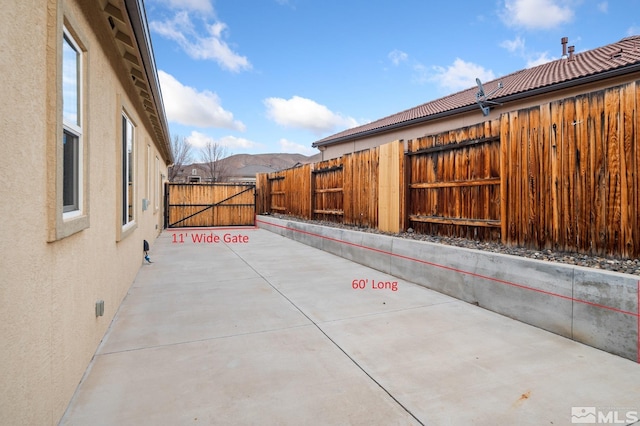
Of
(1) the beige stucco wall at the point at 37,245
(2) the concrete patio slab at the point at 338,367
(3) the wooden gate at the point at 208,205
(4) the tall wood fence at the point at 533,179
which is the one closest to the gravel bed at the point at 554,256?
(4) the tall wood fence at the point at 533,179

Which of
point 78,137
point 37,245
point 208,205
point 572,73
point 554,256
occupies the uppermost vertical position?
point 572,73

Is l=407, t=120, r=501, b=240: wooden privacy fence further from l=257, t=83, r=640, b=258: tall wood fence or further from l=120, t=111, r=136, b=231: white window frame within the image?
l=120, t=111, r=136, b=231: white window frame

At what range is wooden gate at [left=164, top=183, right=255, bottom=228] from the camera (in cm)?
1631

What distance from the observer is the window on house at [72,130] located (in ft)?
Answer: 8.30

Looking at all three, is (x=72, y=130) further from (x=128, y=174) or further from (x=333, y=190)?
(x=333, y=190)

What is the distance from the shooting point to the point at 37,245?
1.84 m

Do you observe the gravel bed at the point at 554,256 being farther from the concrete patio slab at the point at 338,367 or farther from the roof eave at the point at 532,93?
the roof eave at the point at 532,93

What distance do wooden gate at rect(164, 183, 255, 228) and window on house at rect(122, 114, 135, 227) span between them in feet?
34.9

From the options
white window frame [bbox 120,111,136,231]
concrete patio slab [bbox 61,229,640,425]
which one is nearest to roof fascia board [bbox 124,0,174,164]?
white window frame [bbox 120,111,136,231]

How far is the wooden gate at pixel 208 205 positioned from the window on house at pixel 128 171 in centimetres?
1064

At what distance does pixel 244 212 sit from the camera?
17.4m

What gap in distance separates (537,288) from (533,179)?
157cm

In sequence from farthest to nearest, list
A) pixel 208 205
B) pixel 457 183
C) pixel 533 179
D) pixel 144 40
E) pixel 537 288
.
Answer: pixel 208 205, pixel 457 183, pixel 533 179, pixel 144 40, pixel 537 288

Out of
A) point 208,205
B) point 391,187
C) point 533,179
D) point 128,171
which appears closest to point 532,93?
point 391,187
